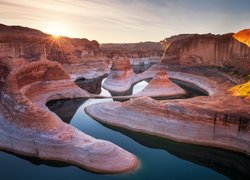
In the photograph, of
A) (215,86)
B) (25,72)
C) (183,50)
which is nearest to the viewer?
(25,72)

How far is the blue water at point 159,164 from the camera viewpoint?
14000mm

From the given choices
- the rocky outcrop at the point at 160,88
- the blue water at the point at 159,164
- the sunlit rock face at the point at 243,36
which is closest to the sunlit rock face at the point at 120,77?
the rocky outcrop at the point at 160,88

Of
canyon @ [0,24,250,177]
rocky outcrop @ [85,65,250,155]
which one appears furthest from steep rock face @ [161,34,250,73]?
rocky outcrop @ [85,65,250,155]

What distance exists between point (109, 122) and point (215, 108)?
832 cm

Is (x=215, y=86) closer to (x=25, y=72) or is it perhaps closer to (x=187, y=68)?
(x=187, y=68)

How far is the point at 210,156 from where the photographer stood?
53.9 ft

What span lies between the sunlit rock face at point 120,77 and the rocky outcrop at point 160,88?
24.7 ft

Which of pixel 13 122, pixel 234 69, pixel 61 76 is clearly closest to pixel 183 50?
pixel 234 69

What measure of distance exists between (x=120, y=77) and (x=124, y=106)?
20.5m

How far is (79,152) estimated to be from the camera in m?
14.6

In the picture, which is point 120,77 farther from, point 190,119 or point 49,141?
point 49,141

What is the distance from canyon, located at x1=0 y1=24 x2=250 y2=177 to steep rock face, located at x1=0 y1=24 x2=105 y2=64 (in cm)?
21

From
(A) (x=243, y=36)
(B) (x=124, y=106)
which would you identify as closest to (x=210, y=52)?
(A) (x=243, y=36)

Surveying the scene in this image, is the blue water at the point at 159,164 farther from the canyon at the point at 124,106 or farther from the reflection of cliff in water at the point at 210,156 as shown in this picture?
the canyon at the point at 124,106
